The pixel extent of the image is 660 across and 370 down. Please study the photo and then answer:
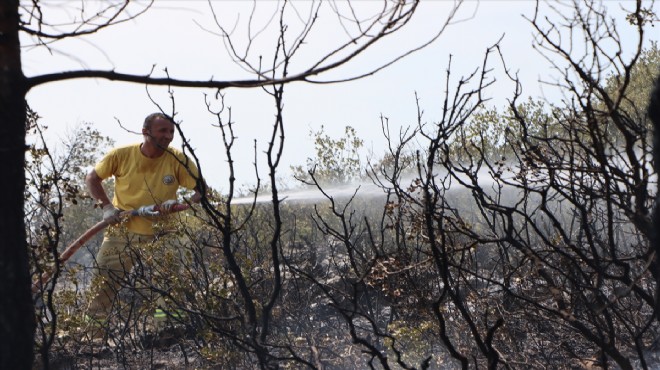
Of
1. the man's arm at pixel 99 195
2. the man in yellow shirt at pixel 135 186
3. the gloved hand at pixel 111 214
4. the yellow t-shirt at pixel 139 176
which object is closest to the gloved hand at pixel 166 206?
the man in yellow shirt at pixel 135 186

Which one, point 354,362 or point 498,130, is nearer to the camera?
point 354,362

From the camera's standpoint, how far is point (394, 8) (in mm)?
2832

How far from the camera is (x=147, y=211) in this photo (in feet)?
22.6

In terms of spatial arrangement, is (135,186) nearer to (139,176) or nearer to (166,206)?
(139,176)

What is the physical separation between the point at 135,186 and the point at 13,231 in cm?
504

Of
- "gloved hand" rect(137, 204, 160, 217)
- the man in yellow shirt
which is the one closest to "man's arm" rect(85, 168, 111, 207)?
the man in yellow shirt

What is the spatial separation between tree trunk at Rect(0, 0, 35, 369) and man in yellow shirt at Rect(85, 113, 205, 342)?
4375 millimetres

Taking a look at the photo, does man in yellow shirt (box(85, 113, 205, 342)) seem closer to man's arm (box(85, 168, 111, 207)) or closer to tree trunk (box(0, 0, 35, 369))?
man's arm (box(85, 168, 111, 207))

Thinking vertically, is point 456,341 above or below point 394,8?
below

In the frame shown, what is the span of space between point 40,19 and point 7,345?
1.09 meters

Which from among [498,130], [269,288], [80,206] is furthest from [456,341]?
[80,206]

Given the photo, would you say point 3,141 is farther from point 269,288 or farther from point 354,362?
point 269,288

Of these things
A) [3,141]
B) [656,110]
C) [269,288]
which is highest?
[3,141]

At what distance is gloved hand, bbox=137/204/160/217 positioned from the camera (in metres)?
6.80
